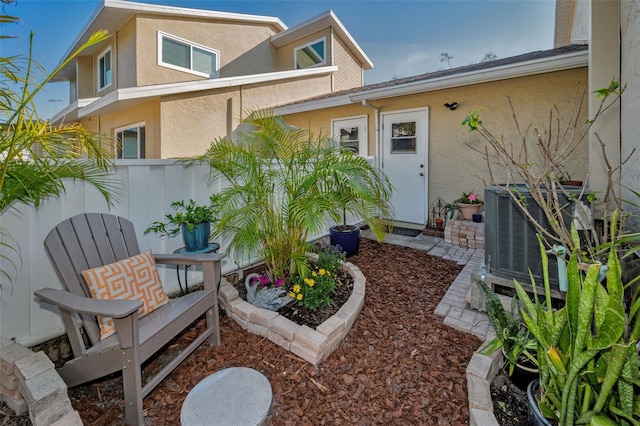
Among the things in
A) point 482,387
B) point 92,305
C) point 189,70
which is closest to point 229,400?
point 92,305

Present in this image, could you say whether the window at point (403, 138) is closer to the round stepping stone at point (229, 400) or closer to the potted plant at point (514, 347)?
the potted plant at point (514, 347)

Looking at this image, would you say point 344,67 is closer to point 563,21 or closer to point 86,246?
point 563,21

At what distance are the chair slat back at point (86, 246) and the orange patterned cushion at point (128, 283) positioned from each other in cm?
7

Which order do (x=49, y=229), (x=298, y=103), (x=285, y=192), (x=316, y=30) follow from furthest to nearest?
(x=316, y=30) → (x=298, y=103) → (x=285, y=192) → (x=49, y=229)

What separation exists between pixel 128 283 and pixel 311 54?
1034 centimetres

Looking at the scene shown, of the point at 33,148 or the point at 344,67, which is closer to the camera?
the point at 33,148

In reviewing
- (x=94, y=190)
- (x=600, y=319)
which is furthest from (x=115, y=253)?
(x=600, y=319)

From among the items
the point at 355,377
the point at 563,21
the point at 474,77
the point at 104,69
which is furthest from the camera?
the point at 104,69

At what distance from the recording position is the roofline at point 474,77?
4.19 m

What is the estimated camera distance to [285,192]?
2.93m

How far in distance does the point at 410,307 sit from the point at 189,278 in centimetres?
230

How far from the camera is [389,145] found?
635 cm

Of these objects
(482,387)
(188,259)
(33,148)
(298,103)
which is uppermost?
(298,103)

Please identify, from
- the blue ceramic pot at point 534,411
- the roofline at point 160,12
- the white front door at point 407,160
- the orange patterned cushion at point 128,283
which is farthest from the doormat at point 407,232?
the roofline at point 160,12
